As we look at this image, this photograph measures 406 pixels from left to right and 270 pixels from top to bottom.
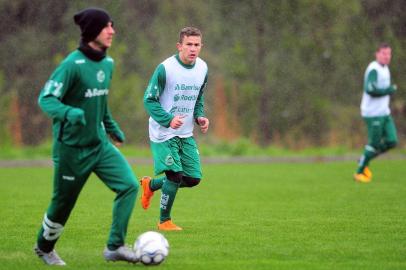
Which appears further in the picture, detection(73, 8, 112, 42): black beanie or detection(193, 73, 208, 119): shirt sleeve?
detection(193, 73, 208, 119): shirt sleeve

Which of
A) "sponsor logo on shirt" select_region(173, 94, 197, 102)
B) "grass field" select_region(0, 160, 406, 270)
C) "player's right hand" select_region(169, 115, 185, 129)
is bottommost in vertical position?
"grass field" select_region(0, 160, 406, 270)

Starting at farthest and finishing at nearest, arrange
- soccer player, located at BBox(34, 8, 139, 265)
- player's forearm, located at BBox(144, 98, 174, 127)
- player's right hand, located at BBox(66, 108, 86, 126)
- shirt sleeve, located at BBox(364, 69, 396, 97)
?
shirt sleeve, located at BBox(364, 69, 396, 97) < player's forearm, located at BBox(144, 98, 174, 127) < soccer player, located at BBox(34, 8, 139, 265) < player's right hand, located at BBox(66, 108, 86, 126)

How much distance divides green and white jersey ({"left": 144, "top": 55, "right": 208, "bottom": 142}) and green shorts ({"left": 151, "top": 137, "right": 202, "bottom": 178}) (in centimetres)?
8

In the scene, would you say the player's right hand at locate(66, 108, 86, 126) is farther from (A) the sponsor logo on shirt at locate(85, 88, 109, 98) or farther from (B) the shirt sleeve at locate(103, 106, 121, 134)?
(B) the shirt sleeve at locate(103, 106, 121, 134)

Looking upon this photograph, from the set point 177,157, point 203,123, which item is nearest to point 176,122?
point 203,123

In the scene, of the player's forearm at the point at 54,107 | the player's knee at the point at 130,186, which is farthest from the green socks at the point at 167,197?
the player's forearm at the point at 54,107

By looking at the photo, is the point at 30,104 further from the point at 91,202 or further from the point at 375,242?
the point at 375,242

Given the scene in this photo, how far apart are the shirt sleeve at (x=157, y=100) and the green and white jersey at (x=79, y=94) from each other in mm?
2348

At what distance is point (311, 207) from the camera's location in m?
12.6

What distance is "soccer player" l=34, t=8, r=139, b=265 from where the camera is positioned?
7.36 meters

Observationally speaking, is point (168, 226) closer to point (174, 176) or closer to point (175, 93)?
point (174, 176)

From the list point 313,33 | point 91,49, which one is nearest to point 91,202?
point 91,49

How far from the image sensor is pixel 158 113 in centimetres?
997

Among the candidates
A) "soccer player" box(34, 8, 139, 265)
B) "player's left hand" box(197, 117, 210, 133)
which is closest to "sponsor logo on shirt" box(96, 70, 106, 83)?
"soccer player" box(34, 8, 139, 265)
